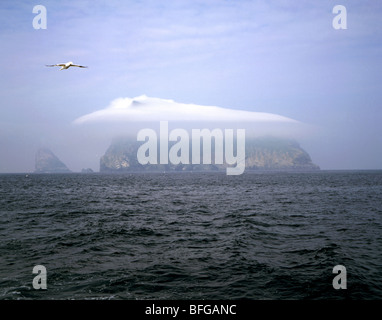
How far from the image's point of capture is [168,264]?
→ 17219mm

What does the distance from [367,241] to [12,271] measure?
2528cm

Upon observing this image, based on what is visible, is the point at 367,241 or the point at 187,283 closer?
the point at 187,283

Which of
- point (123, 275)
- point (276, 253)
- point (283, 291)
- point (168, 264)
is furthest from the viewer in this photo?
point (276, 253)

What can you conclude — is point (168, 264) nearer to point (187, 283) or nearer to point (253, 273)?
point (187, 283)

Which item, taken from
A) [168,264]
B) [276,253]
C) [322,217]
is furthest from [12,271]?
[322,217]

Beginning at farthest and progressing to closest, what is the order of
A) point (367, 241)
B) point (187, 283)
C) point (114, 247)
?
1. point (367, 241)
2. point (114, 247)
3. point (187, 283)
